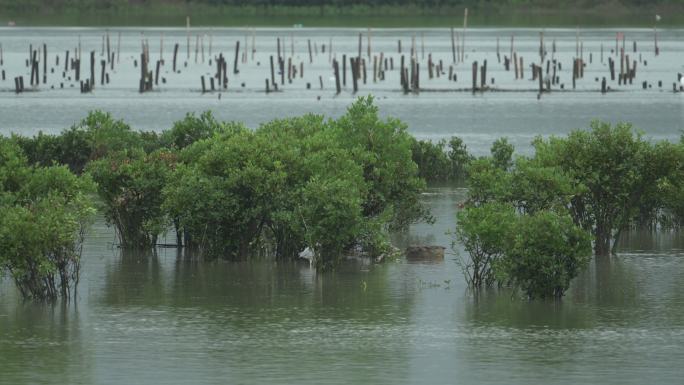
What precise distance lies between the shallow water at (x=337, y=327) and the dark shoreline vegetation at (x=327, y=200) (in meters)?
0.51

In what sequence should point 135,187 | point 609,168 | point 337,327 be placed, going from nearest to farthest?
1. point 337,327
2. point 609,168
3. point 135,187

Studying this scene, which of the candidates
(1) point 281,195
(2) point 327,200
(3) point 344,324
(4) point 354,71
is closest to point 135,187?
(1) point 281,195

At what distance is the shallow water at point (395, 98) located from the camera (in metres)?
64.7

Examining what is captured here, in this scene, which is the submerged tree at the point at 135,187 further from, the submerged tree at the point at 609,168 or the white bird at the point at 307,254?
the submerged tree at the point at 609,168

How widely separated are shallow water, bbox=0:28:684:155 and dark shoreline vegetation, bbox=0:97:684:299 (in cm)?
2621

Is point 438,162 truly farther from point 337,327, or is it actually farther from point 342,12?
point 342,12

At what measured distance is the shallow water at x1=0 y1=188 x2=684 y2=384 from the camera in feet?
60.2

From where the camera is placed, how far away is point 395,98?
75.9 meters

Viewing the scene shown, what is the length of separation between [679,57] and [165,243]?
281ft

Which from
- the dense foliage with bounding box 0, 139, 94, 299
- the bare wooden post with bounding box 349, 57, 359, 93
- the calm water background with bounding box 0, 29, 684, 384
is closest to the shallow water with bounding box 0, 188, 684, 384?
the calm water background with bounding box 0, 29, 684, 384

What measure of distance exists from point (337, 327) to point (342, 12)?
135488 mm

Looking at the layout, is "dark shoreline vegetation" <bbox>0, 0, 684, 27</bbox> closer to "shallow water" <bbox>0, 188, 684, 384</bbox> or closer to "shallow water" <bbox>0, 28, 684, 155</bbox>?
"shallow water" <bbox>0, 28, 684, 155</bbox>

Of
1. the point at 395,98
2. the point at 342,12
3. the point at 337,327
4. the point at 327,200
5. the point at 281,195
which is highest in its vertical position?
the point at 342,12

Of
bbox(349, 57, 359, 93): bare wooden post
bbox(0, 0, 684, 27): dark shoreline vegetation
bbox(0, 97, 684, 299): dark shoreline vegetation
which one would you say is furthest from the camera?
bbox(0, 0, 684, 27): dark shoreline vegetation
